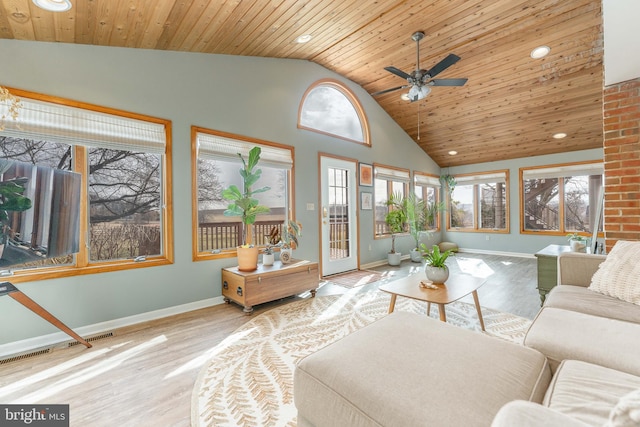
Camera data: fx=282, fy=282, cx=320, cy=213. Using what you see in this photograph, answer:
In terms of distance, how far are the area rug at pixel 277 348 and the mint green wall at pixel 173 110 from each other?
1063mm

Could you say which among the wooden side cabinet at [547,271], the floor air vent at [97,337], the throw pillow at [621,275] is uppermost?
the throw pillow at [621,275]

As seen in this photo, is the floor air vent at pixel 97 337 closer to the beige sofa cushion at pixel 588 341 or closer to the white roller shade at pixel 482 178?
the beige sofa cushion at pixel 588 341

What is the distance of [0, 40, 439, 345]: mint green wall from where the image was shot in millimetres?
2420

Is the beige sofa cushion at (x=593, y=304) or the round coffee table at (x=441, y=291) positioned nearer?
the beige sofa cushion at (x=593, y=304)

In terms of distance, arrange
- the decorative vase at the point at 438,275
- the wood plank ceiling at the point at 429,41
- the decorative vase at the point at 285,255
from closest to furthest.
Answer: the wood plank ceiling at the point at 429,41 → the decorative vase at the point at 438,275 → the decorative vase at the point at 285,255

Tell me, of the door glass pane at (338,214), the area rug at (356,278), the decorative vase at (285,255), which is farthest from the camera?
the door glass pane at (338,214)

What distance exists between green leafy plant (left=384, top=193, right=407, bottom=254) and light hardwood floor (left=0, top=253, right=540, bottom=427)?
8.99 ft

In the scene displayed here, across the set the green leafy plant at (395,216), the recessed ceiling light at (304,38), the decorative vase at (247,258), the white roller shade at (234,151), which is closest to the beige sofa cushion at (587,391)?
the decorative vase at (247,258)

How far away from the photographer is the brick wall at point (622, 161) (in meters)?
2.46

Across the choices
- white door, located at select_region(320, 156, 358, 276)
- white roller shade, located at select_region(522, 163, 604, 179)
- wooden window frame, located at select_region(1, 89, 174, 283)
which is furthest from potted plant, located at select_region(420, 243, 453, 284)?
white roller shade, located at select_region(522, 163, 604, 179)

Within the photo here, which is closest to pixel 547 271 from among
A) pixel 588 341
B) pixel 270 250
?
pixel 588 341

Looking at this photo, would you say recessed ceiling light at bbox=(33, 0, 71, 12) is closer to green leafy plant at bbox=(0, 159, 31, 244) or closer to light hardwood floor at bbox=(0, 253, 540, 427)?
green leafy plant at bbox=(0, 159, 31, 244)

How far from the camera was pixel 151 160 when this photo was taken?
3.10 meters

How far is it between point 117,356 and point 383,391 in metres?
2.27
